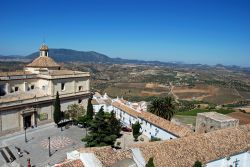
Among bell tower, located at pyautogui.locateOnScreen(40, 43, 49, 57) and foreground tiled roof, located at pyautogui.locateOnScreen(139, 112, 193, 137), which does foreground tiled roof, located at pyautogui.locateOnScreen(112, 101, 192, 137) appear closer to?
foreground tiled roof, located at pyautogui.locateOnScreen(139, 112, 193, 137)

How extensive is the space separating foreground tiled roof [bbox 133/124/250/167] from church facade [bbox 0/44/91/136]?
21.6 metres

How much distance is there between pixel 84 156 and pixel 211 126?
21.7 metres

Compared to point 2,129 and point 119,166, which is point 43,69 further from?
point 119,166

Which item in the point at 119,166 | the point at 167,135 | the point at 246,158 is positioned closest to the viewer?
the point at 119,166

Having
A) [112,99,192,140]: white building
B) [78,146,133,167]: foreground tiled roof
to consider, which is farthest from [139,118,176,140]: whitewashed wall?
[78,146,133,167]: foreground tiled roof

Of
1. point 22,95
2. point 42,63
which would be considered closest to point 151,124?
point 22,95

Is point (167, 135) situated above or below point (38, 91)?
below

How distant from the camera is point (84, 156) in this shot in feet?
58.8

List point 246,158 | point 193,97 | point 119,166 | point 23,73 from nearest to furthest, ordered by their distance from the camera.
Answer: point 119,166
point 246,158
point 23,73
point 193,97

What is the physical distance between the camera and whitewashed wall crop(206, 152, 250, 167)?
23.9 m

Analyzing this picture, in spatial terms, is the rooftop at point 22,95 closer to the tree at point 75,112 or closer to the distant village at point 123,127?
the distant village at point 123,127

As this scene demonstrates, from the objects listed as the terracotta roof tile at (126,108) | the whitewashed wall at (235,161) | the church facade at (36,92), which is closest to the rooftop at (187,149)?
the whitewashed wall at (235,161)

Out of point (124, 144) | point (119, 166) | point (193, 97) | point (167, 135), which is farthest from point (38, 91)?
point (193, 97)

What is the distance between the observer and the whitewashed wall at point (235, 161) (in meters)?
23.9
